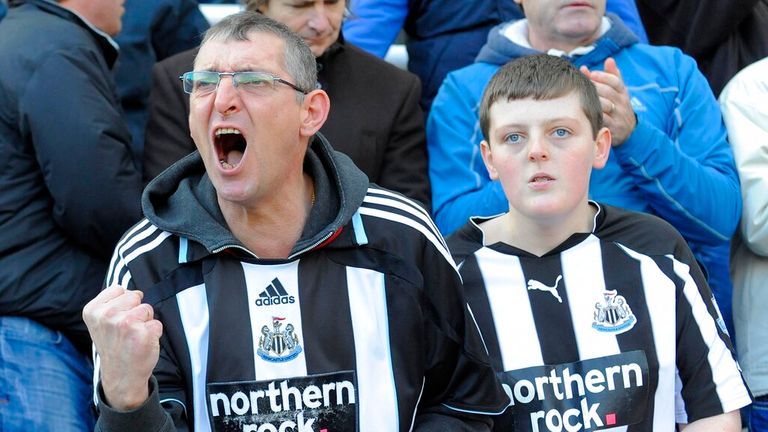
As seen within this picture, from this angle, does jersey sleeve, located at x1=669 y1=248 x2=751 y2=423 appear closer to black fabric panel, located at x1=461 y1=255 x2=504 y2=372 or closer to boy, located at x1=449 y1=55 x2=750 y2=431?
boy, located at x1=449 y1=55 x2=750 y2=431

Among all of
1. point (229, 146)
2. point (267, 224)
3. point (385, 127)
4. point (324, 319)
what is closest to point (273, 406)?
point (324, 319)

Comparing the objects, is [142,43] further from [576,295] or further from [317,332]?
[576,295]

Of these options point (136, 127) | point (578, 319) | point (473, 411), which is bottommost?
point (473, 411)

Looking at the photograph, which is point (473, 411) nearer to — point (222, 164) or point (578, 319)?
point (578, 319)

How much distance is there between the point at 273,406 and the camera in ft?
10.2

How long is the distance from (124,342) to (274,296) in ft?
1.74

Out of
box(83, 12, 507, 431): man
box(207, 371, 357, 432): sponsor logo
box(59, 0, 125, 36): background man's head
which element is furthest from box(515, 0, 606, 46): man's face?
box(207, 371, 357, 432): sponsor logo

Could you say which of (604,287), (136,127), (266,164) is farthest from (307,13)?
(604,287)

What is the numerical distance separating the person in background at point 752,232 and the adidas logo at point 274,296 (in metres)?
1.81

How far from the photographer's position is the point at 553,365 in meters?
3.44

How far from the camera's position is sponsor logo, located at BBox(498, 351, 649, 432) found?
133 inches

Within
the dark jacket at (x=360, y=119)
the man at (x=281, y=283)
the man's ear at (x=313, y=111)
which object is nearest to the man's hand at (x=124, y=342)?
the man at (x=281, y=283)

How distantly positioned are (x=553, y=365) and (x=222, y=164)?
1119 millimetres

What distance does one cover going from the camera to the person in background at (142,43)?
4.67m
